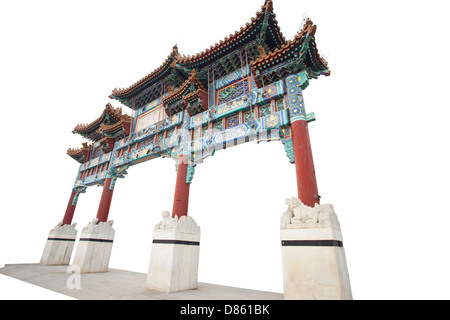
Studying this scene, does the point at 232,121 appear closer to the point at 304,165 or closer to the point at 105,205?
the point at 304,165

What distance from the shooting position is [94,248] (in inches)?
388

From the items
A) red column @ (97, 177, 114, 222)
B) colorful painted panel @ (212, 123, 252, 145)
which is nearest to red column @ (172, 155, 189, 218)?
colorful painted panel @ (212, 123, 252, 145)

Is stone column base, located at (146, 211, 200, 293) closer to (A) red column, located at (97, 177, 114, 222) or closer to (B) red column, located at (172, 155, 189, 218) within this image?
(B) red column, located at (172, 155, 189, 218)

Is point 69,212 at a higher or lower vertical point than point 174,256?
higher

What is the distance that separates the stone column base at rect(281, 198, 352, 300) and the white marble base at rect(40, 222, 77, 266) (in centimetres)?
1463

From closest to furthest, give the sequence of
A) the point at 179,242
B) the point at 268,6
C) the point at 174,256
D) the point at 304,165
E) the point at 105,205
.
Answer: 1. the point at 304,165
2. the point at 174,256
3. the point at 179,242
4. the point at 268,6
5. the point at 105,205

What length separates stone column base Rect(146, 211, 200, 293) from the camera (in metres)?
6.34

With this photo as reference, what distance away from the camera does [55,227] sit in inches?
511

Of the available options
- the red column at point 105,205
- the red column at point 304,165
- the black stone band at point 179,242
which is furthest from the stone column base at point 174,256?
the red column at point 105,205

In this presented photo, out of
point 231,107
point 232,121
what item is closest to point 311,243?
point 232,121

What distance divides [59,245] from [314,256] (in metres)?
15.5

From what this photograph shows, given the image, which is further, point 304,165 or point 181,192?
point 181,192

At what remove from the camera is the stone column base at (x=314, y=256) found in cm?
405

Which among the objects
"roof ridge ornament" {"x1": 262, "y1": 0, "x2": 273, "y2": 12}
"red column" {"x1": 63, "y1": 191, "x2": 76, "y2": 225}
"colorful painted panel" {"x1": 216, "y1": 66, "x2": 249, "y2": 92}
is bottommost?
"red column" {"x1": 63, "y1": 191, "x2": 76, "y2": 225}
